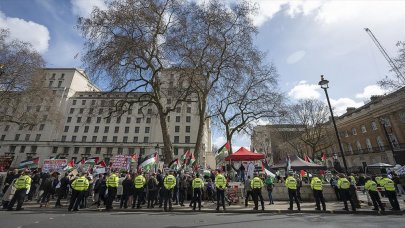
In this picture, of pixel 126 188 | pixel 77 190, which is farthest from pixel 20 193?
pixel 126 188

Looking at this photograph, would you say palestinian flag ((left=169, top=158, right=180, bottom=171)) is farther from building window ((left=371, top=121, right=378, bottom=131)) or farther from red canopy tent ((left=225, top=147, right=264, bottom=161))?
building window ((left=371, top=121, right=378, bottom=131))

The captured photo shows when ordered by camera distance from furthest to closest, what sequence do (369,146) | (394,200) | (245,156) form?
(369,146) → (245,156) → (394,200)

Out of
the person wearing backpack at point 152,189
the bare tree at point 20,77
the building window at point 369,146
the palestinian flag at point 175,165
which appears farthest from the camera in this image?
the building window at point 369,146

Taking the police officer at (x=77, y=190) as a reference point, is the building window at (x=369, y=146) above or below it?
above

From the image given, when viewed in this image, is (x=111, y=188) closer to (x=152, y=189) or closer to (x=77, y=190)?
(x=77, y=190)

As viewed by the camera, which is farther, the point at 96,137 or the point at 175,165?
the point at 96,137

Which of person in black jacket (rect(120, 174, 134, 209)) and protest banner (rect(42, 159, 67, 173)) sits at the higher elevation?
protest banner (rect(42, 159, 67, 173))

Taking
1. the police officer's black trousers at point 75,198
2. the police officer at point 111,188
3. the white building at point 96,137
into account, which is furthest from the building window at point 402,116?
the police officer's black trousers at point 75,198

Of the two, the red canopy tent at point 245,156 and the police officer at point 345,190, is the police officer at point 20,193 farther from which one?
the police officer at point 345,190

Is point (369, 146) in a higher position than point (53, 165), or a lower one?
higher

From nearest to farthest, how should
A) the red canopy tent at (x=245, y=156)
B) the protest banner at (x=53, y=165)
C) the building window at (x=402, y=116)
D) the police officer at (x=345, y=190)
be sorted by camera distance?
1. the police officer at (x=345, y=190)
2. the red canopy tent at (x=245, y=156)
3. the protest banner at (x=53, y=165)
4. the building window at (x=402, y=116)

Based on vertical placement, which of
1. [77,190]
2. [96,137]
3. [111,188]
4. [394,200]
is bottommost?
[394,200]

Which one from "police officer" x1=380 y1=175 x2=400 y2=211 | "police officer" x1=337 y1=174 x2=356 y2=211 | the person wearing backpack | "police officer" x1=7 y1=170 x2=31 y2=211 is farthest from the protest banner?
"police officer" x1=380 y1=175 x2=400 y2=211

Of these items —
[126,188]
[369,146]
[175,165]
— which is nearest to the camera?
[126,188]
